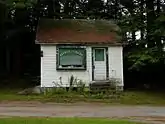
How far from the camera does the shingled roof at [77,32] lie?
25.4m

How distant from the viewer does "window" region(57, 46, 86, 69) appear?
25.0 metres

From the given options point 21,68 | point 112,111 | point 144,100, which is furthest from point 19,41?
point 112,111

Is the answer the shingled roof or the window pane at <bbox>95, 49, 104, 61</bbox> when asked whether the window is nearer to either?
the shingled roof

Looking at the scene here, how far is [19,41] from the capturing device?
34.0 metres

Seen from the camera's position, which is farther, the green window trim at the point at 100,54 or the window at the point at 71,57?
the green window trim at the point at 100,54

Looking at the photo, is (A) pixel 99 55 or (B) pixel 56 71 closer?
(B) pixel 56 71

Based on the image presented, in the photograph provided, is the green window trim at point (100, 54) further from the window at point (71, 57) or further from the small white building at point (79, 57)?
the window at point (71, 57)

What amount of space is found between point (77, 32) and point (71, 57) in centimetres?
245

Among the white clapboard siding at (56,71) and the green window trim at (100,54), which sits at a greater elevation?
the green window trim at (100,54)

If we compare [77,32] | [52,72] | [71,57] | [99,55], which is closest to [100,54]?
[99,55]

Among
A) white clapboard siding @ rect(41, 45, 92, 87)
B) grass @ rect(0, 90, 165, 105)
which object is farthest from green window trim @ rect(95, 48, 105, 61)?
grass @ rect(0, 90, 165, 105)

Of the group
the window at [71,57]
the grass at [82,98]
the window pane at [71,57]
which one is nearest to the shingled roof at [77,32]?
the window at [71,57]

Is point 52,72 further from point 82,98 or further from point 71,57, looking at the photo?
point 82,98

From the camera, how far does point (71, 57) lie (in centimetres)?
2511
